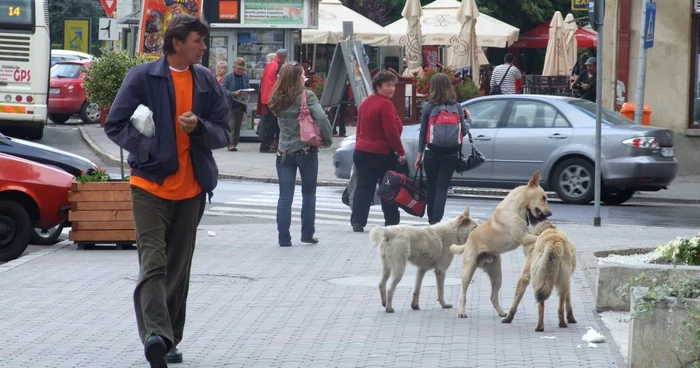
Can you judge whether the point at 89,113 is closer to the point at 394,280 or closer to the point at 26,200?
the point at 26,200

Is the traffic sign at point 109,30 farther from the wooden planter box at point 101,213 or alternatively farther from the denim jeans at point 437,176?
the wooden planter box at point 101,213

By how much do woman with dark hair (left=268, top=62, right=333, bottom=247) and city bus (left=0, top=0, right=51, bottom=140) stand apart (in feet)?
48.6

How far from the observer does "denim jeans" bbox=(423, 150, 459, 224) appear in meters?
13.7

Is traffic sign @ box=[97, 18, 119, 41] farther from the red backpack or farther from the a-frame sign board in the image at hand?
the red backpack

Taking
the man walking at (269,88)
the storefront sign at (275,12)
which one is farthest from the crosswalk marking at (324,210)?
the storefront sign at (275,12)

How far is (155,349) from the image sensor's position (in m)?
6.61

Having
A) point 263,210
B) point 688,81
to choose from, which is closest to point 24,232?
point 263,210

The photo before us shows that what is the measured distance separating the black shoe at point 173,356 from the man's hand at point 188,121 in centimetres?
125

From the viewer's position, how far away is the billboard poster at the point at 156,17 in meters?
26.6

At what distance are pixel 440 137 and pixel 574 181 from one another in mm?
5347

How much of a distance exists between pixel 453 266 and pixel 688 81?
12869 millimetres

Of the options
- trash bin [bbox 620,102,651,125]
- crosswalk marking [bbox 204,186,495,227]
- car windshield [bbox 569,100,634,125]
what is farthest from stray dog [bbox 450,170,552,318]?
trash bin [bbox 620,102,651,125]

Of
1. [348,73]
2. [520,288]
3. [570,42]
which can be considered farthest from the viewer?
[570,42]

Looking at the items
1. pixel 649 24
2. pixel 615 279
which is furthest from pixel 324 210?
pixel 615 279
